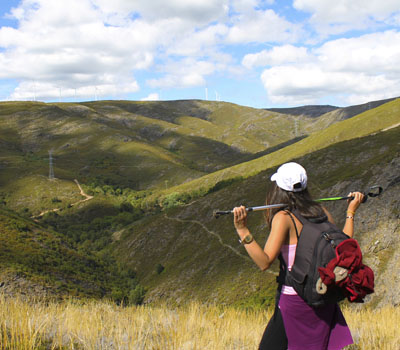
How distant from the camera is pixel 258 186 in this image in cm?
8300

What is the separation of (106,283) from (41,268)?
15679 mm

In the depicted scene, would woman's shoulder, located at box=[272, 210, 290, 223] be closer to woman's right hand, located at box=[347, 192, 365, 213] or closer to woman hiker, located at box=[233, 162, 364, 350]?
woman hiker, located at box=[233, 162, 364, 350]

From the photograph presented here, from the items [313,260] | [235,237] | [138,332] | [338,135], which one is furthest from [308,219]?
[338,135]

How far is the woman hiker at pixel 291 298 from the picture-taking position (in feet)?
15.7

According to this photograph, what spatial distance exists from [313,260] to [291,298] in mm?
712

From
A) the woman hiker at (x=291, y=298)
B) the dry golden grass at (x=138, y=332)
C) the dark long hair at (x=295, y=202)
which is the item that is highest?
the dark long hair at (x=295, y=202)

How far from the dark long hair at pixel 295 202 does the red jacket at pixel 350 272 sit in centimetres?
67

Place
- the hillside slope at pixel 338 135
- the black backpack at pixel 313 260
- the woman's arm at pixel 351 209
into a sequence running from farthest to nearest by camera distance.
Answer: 1. the hillside slope at pixel 338 135
2. the woman's arm at pixel 351 209
3. the black backpack at pixel 313 260

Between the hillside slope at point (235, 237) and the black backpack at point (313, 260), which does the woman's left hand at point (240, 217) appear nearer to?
the black backpack at point (313, 260)

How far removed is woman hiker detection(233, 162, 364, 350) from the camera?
4.78 meters

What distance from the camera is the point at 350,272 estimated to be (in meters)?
4.34

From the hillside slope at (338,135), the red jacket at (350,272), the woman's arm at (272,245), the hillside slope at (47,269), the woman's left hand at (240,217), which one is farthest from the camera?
the hillside slope at (338,135)

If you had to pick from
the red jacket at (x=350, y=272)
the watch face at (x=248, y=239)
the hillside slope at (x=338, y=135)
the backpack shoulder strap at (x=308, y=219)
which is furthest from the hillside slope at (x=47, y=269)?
the hillside slope at (x=338, y=135)

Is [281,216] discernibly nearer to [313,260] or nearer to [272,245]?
[272,245]
